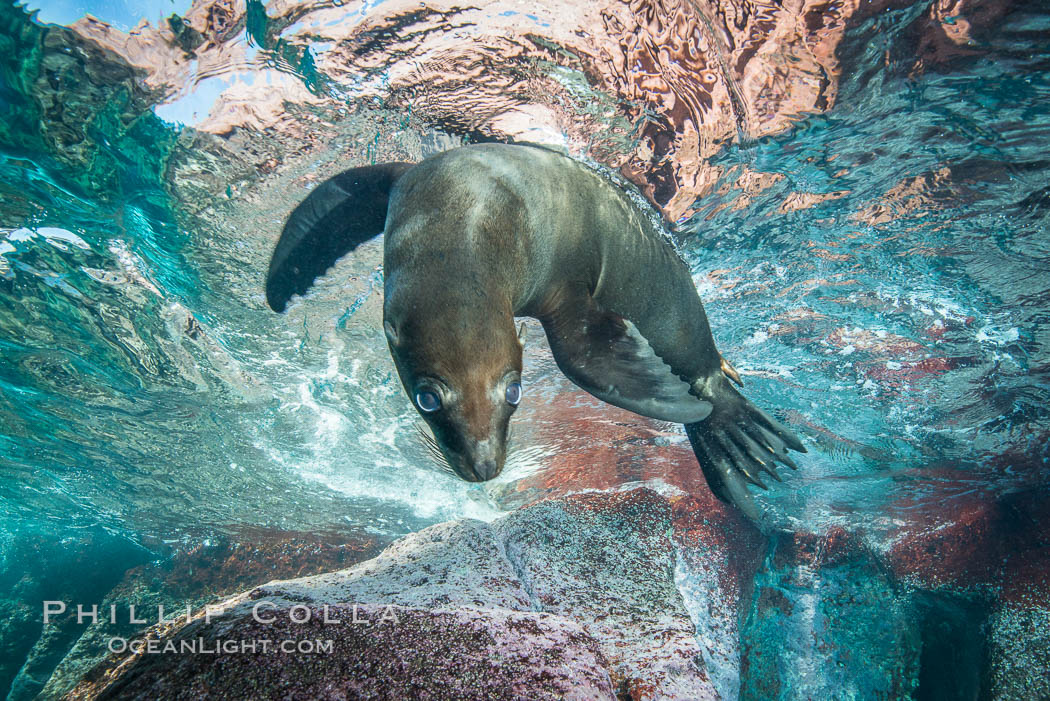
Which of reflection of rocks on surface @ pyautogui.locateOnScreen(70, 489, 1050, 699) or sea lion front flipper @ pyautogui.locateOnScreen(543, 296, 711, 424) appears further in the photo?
sea lion front flipper @ pyautogui.locateOnScreen(543, 296, 711, 424)

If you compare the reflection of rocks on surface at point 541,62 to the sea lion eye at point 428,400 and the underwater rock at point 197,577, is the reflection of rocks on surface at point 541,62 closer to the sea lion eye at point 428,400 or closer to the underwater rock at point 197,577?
the sea lion eye at point 428,400

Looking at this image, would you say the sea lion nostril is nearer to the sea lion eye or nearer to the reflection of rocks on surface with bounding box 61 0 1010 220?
the sea lion eye

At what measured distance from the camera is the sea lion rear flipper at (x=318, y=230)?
3.68 meters

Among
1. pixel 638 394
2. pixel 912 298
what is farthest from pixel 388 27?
pixel 912 298

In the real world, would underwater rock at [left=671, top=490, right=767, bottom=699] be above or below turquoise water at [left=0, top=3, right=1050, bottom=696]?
below

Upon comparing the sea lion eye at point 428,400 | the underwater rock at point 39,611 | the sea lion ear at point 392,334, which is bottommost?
the underwater rock at point 39,611

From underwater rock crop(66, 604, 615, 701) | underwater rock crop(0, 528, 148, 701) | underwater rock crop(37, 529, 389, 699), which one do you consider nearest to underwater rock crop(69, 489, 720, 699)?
underwater rock crop(66, 604, 615, 701)

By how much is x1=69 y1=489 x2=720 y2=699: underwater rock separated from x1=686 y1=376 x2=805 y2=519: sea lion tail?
4.02ft

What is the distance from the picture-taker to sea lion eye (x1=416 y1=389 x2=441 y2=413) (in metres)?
1.99

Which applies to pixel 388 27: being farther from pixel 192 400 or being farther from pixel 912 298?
pixel 192 400

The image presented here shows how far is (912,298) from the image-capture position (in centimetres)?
666

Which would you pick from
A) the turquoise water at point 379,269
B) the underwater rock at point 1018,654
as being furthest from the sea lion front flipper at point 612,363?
the underwater rock at point 1018,654

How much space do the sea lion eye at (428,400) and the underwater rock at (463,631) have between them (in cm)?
80

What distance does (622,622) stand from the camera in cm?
321
